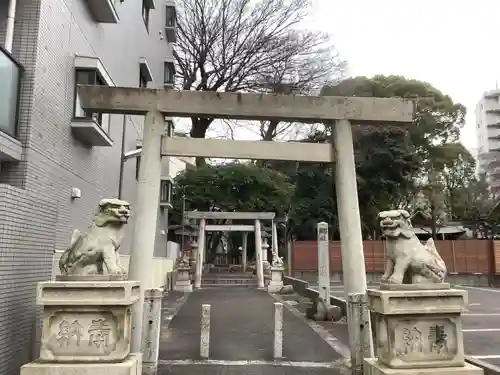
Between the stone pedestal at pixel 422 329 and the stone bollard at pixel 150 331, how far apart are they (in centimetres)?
344

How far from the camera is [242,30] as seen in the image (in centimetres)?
2822

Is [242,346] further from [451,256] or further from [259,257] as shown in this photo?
[451,256]

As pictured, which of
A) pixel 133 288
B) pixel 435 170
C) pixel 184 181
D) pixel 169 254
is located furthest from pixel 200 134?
pixel 133 288

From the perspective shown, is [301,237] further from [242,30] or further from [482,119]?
[482,119]

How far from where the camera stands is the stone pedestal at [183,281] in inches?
942

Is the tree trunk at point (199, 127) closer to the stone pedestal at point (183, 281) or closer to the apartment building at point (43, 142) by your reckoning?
the stone pedestal at point (183, 281)

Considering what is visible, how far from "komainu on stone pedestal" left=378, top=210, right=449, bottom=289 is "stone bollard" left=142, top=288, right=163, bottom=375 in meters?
3.53

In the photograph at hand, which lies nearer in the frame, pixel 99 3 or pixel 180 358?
pixel 180 358

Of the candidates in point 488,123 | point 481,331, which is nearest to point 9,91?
point 481,331

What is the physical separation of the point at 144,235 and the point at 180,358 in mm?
2499

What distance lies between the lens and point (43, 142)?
24.8 feet

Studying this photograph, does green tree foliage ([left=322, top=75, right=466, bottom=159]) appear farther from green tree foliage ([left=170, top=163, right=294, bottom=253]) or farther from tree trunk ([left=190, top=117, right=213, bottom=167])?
tree trunk ([left=190, top=117, right=213, bottom=167])

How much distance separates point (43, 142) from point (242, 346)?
216 inches

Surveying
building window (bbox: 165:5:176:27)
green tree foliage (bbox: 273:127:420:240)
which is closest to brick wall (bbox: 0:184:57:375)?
building window (bbox: 165:5:176:27)
